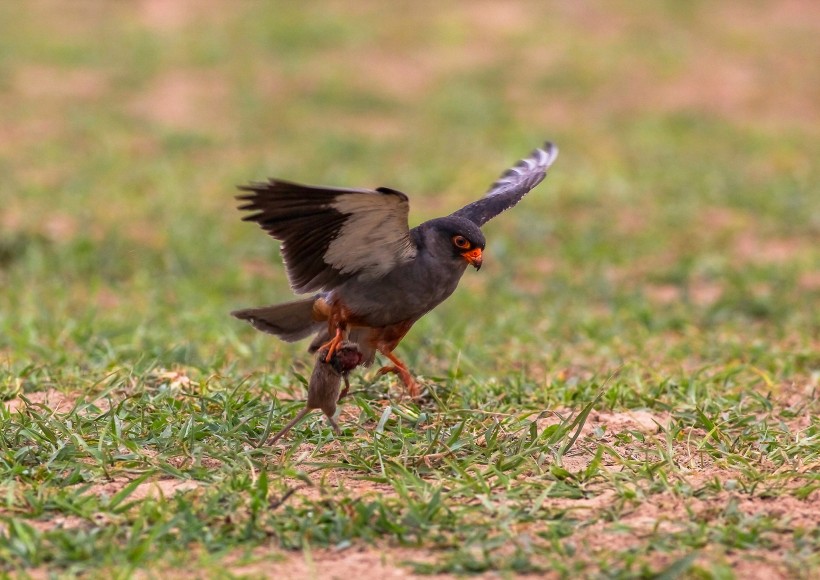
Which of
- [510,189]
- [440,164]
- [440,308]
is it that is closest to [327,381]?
[510,189]

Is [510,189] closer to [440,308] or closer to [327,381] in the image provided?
[327,381]

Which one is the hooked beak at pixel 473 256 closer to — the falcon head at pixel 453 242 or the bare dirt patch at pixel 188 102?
the falcon head at pixel 453 242

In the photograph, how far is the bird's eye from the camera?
534 cm

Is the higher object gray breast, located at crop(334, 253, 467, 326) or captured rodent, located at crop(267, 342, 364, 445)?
gray breast, located at crop(334, 253, 467, 326)

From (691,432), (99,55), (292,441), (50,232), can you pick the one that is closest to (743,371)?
(691,432)

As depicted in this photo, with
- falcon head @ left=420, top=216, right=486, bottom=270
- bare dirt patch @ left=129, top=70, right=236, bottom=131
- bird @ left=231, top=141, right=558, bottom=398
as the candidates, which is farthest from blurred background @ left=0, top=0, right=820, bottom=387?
falcon head @ left=420, top=216, right=486, bottom=270

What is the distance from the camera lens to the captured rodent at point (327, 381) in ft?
16.2

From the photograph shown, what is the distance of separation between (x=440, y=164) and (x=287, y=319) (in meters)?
7.03

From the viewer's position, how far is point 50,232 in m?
9.86

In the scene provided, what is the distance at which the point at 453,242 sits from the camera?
534 cm

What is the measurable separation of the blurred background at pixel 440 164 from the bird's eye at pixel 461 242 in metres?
0.90

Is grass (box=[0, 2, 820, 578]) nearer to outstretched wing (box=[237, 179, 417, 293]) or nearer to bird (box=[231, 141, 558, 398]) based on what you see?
bird (box=[231, 141, 558, 398])

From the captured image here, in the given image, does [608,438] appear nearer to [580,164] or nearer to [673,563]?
[673,563]

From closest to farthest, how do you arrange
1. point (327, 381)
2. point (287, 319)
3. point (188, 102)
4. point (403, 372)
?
1. point (327, 381)
2. point (403, 372)
3. point (287, 319)
4. point (188, 102)
